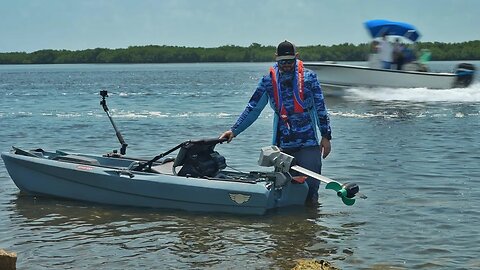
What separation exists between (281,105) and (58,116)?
1702 cm

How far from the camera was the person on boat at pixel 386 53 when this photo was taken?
26.9 metres

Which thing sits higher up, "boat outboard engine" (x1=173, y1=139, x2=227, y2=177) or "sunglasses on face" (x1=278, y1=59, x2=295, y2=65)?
"sunglasses on face" (x1=278, y1=59, x2=295, y2=65)

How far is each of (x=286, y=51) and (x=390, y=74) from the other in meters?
19.5

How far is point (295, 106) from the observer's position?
27.5ft

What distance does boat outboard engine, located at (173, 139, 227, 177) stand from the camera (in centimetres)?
888

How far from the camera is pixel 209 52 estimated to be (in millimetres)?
131125

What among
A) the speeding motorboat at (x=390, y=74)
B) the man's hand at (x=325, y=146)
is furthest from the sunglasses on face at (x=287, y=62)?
the speeding motorboat at (x=390, y=74)

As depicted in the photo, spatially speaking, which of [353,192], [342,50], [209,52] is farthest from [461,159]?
[209,52]

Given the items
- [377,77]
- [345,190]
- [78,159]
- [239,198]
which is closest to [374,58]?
[377,77]

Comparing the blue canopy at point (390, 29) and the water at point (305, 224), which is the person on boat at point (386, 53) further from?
the water at point (305, 224)

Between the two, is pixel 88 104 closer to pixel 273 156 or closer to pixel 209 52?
pixel 273 156

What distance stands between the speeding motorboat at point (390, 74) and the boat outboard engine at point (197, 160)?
61.3ft

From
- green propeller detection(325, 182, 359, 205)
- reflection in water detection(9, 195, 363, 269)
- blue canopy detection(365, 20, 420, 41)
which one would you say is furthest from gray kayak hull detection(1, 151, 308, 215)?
blue canopy detection(365, 20, 420, 41)

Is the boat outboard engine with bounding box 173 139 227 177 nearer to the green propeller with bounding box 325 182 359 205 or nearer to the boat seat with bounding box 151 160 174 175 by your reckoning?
the boat seat with bounding box 151 160 174 175
